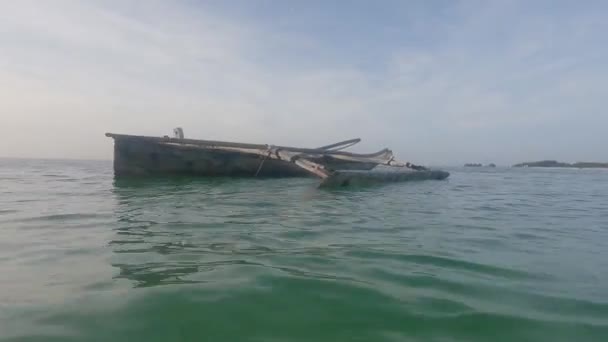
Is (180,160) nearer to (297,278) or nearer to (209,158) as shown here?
(209,158)

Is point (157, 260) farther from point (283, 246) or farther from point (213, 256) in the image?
point (283, 246)

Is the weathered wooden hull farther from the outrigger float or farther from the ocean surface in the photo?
the ocean surface

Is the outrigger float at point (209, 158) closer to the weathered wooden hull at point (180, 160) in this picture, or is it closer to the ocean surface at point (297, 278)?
the weathered wooden hull at point (180, 160)

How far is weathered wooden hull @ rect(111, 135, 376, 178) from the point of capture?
40.4 ft

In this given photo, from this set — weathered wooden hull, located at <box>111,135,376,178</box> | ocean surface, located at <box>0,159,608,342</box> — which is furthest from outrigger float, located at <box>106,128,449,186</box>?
ocean surface, located at <box>0,159,608,342</box>

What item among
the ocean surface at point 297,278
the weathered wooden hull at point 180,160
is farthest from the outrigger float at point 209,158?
the ocean surface at point 297,278

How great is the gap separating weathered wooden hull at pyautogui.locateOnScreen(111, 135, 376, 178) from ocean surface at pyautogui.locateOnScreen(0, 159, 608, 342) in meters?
7.23

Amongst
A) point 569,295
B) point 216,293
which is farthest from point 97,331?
point 569,295

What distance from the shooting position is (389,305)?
2.14m

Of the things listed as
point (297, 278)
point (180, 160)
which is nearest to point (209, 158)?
point (180, 160)

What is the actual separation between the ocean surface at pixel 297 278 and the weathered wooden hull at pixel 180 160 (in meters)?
7.23

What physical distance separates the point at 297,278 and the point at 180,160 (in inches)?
444

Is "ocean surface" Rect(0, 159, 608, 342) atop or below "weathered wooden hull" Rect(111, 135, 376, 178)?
below

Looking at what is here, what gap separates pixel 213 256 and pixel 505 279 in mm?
2239
